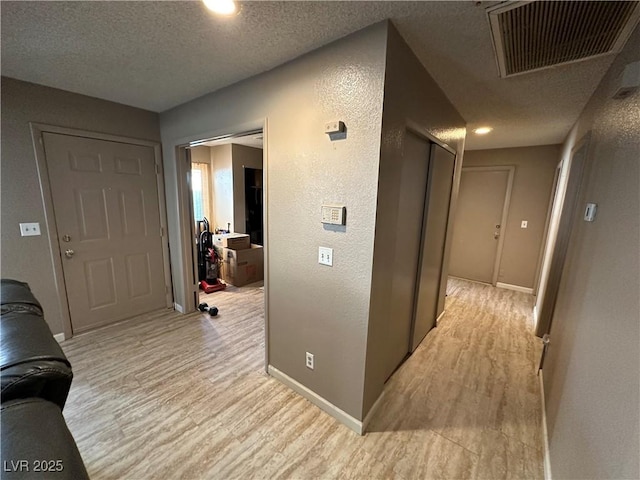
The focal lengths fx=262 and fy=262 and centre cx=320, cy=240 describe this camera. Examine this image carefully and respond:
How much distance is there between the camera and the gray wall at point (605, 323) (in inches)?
33.2

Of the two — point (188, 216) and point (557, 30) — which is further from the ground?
point (557, 30)

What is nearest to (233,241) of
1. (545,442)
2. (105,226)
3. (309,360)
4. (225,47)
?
(105,226)

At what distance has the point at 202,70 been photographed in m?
1.88

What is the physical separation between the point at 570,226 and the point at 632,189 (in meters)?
1.42

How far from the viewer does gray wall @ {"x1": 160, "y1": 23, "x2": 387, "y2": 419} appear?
4.68 feet

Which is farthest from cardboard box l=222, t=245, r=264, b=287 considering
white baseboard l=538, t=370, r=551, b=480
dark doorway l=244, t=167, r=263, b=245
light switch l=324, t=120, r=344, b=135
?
white baseboard l=538, t=370, r=551, b=480

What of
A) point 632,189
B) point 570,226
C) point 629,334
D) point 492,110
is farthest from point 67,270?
point 570,226

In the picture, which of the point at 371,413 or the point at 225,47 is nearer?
the point at 225,47

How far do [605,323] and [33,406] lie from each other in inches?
76.0

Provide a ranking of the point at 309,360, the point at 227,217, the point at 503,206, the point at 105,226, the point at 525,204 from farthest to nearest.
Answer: the point at 227,217
the point at 503,206
the point at 525,204
the point at 105,226
the point at 309,360

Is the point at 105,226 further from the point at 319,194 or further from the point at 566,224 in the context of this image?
the point at 566,224

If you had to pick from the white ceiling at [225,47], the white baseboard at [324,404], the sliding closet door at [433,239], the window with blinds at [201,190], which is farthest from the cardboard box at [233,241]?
the sliding closet door at [433,239]

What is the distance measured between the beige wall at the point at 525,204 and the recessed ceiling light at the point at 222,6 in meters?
4.49

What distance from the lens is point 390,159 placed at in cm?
149
